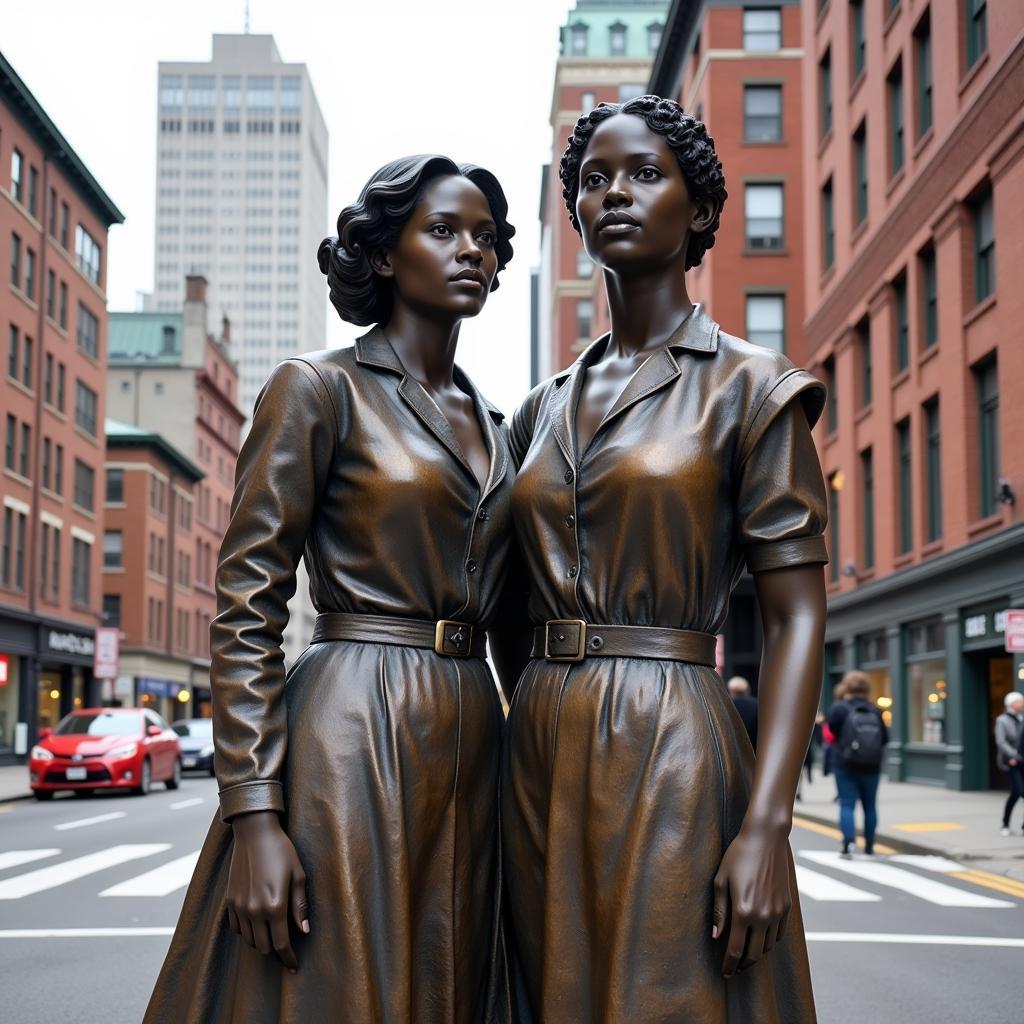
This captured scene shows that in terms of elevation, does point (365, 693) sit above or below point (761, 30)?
below

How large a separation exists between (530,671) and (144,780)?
81.8 ft

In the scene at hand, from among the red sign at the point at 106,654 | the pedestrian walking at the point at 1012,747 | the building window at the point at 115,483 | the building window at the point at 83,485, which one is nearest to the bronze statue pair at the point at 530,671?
the pedestrian walking at the point at 1012,747

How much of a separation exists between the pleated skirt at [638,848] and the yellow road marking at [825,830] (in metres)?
14.7

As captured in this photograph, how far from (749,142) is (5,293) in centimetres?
2352

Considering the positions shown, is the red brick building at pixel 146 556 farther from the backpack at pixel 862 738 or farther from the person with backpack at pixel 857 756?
the backpack at pixel 862 738

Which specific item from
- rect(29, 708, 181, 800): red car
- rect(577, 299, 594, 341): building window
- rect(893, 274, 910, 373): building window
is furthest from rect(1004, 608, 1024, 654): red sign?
rect(577, 299, 594, 341): building window

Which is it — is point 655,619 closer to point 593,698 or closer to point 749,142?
point 593,698

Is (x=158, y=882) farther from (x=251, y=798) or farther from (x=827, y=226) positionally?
(x=827, y=226)

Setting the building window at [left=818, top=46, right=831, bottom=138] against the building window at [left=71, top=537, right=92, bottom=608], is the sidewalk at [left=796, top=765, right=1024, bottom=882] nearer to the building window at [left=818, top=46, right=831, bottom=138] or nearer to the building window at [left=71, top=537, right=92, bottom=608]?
the building window at [left=818, top=46, right=831, bottom=138]

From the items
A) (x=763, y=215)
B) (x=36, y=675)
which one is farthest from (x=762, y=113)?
(x=36, y=675)

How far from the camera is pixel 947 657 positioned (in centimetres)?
2786

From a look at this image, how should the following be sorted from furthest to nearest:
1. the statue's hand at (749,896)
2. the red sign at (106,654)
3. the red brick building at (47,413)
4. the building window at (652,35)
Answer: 1. the building window at (652,35)
2. the red brick building at (47,413)
3. the red sign at (106,654)
4. the statue's hand at (749,896)

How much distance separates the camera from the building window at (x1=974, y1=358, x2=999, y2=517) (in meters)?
26.1

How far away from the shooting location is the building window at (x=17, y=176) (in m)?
43.5
